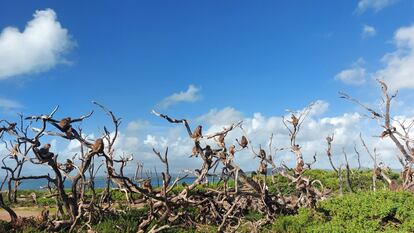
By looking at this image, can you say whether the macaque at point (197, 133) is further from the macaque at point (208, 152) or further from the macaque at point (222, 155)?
the macaque at point (222, 155)

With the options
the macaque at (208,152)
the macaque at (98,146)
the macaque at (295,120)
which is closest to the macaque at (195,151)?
the macaque at (208,152)

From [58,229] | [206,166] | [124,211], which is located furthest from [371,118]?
[58,229]

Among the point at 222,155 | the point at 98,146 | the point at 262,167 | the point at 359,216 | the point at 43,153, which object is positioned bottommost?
the point at 359,216

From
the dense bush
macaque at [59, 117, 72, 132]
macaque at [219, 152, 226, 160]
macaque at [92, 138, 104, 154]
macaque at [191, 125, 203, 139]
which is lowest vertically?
the dense bush

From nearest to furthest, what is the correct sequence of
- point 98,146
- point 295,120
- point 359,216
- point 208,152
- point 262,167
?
point 98,146
point 359,216
point 208,152
point 262,167
point 295,120

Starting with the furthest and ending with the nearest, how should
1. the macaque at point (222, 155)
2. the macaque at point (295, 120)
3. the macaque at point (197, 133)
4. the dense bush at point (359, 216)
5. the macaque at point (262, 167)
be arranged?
the macaque at point (295, 120)
the macaque at point (262, 167)
the macaque at point (222, 155)
the macaque at point (197, 133)
the dense bush at point (359, 216)

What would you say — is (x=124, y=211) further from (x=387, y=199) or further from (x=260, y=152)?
(x=387, y=199)

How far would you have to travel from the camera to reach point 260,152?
46.5ft

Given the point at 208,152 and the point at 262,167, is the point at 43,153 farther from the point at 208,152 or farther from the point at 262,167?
the point at 262,167

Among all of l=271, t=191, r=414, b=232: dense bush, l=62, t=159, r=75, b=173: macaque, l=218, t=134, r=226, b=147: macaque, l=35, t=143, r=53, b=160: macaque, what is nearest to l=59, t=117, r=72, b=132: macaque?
l=35, t=143, r=53, b=160: macaque

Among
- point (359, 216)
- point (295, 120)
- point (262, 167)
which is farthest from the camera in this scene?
point (295, 120)

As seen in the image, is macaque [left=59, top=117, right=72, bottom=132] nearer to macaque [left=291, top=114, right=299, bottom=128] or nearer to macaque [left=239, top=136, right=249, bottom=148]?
macaque [left=239, top=136, right=249, bottom=148]

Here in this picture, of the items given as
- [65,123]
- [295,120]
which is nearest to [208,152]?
[65,123]

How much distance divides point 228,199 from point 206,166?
2336mm
